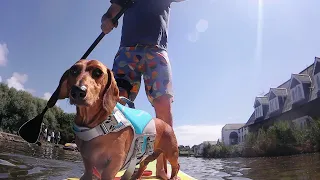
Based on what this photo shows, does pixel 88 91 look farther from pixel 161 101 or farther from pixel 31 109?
pixel 31 109

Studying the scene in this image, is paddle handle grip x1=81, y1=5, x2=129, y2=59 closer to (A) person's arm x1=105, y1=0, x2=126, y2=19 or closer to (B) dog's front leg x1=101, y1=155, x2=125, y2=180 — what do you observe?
(A) person's arm x1=105, y1=0, x2=126, y2=19

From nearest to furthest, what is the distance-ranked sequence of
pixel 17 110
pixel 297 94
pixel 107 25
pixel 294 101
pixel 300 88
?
pixel 107 25, pixel 300 88, pixel 297 94, pixel 294 101, pixel 17 110

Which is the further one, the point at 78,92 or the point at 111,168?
the point at 111,168

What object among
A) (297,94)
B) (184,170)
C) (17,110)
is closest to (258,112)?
(297,94)

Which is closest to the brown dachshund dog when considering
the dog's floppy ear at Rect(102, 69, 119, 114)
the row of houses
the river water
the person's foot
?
the dog's floppy ear at Rect(102, 69, 119, 114)

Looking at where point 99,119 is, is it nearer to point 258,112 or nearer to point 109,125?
point 109,125

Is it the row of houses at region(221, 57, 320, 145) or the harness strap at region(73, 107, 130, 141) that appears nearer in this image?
the harness strap at region(73, 107, 130, 141)

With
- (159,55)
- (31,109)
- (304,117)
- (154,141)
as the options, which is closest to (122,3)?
(159,55)

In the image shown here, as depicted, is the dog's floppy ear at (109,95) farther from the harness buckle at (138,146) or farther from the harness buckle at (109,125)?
the harness buckle at (138,146)

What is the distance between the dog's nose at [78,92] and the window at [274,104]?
2879 cm

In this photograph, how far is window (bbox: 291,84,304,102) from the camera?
22.9 meters

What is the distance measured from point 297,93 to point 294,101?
82 centimetres

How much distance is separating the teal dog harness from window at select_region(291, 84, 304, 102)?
77.6ft

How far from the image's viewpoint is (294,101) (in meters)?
24.0
